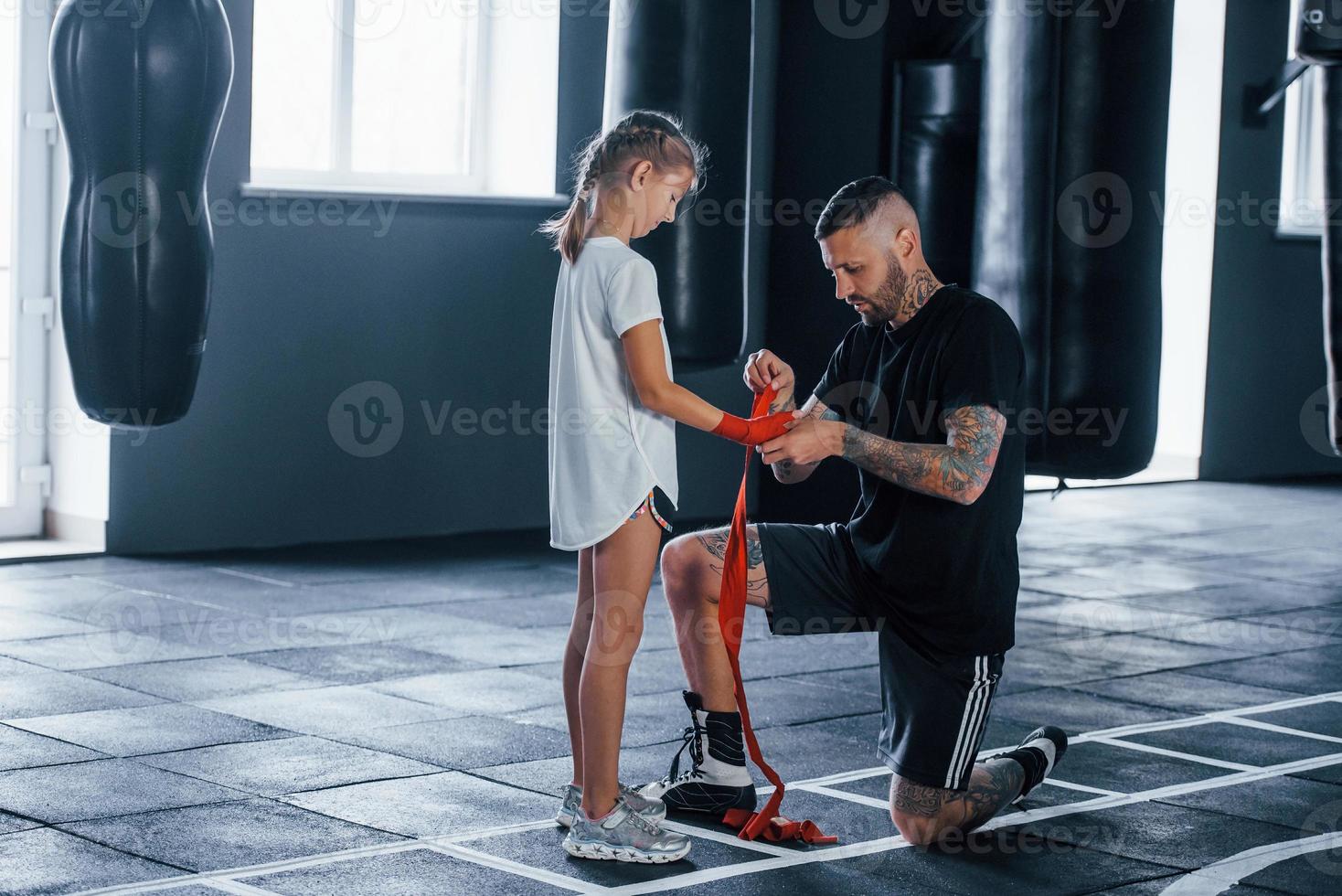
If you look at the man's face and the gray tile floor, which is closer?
the gray tile floor

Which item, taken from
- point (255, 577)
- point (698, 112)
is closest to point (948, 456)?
point (698, 112)

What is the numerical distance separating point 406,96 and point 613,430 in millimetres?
4689

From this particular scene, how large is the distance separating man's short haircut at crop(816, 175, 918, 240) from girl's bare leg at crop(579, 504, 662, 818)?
2.23 ft

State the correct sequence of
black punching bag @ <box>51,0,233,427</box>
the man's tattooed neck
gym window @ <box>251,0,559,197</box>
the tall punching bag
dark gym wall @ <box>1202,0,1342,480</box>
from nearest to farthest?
the man's tattooed neck < black punching bag @ <box>51,0,233,427</box> < the tall punching bag < gym window @ <box>251,0,559,197</box> < dark gym wall @ <box>1202,0,1342,480</box>

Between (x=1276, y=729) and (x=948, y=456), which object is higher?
(x=948, y=456)

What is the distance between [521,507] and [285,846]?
183 inches

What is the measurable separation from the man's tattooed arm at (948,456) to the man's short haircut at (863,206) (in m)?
0.41

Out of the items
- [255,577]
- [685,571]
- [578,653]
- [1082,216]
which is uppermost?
[1082,216]

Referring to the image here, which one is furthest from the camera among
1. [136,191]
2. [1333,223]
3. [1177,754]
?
[1333,223]

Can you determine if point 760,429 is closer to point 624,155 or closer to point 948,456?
point 948,456

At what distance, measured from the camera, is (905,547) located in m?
3.37

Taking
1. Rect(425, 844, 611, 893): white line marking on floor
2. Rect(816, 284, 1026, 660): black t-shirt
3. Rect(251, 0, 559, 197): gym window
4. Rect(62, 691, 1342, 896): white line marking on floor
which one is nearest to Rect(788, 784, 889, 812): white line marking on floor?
Rect(62, 691, 1342, 896): white line marking on floor

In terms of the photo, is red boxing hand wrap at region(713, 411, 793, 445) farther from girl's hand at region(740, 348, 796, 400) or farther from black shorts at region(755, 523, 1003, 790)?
black shorts at region(755, 523, 1003, 790)

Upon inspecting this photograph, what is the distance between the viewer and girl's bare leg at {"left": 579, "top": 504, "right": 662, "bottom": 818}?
3174 millimetres
